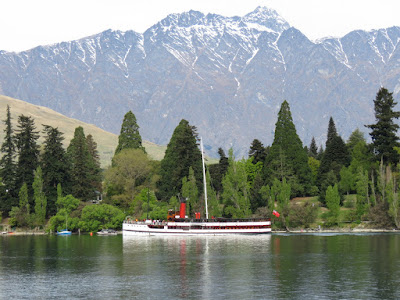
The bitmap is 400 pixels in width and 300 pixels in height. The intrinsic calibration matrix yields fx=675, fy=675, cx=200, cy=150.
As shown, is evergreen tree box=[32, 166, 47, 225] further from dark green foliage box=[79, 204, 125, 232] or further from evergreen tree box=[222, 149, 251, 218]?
evergreen tree box=[222, 149, 251, 218]

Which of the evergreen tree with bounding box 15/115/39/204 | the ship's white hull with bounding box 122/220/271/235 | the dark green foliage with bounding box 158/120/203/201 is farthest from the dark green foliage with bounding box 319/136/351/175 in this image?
the evergreen tree with bounding box 15/115/39/204

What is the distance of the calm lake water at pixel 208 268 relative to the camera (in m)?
63.2

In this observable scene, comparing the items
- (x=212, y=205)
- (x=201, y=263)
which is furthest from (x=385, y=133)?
(x=201, y=263)

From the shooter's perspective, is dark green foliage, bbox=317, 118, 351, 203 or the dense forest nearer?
the dense forest

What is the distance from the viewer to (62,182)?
14688cm

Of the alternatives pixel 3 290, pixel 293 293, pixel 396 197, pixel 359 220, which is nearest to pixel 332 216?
pixel 359 220

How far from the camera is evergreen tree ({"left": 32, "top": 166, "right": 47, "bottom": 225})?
461 feet

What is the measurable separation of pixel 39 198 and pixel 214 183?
38283 millimetres

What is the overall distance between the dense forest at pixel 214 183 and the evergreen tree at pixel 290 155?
209mm

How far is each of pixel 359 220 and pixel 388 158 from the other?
15.4m

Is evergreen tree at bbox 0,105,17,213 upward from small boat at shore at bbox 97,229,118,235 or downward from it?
upward

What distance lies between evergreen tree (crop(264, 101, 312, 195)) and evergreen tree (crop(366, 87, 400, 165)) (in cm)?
1510

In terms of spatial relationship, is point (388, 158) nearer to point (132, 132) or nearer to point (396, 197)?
point (396, 197)

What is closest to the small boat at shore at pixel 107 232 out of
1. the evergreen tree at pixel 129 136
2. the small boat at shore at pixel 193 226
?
the small boat at shore at pixel 193 226
